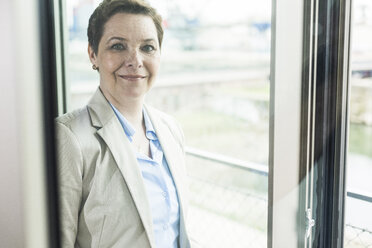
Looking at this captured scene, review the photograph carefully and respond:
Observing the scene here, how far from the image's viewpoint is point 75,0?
82 centimetres

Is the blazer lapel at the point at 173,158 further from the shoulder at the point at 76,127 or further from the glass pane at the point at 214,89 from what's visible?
the shoulder at the point at 76,127

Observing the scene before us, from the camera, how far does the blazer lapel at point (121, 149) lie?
2.85ft

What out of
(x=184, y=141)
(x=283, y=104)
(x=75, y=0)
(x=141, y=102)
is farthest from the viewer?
(x=283, y=104)

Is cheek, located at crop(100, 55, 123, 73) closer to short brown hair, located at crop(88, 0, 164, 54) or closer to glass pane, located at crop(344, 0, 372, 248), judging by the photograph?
short brown hair, located at crop(88, 0, 164, 54)

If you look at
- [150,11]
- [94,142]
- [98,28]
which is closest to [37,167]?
[94,142]

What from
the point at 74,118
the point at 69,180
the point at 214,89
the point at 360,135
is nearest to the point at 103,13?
the point at 74,118

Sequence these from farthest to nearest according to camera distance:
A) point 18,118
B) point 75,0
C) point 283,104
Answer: point 283,104 → point 75,0 → point 18,118

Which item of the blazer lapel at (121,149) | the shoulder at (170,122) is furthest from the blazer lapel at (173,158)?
the blazer lapel at (121,149)

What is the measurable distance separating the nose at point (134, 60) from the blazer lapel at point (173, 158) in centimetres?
13

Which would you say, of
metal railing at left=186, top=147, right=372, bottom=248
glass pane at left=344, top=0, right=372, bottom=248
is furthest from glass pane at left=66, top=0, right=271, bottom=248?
glass pane at left=344, top=0, right=372, bottom=248

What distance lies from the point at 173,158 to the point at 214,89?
18.2 inches

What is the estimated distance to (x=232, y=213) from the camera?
1.77m

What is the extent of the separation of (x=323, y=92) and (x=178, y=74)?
46cm

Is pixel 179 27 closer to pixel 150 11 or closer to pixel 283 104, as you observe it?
pixel 150 11
